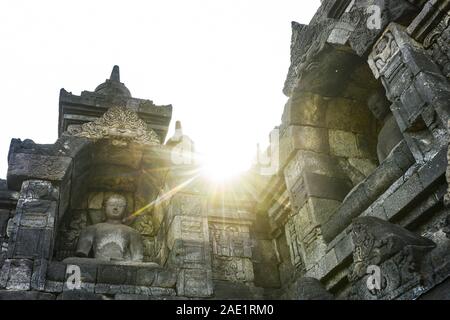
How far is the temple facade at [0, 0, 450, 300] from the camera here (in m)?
3.70

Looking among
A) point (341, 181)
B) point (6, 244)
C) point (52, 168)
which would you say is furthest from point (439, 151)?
point (6, 244)

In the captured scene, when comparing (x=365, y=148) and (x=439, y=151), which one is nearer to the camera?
(x=439, y=151)

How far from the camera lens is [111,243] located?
19.8ft

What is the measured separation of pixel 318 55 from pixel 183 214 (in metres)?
2.73

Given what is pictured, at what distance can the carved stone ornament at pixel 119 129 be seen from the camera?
6.35 m

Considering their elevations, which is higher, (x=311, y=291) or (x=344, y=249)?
(x=344, y=249)

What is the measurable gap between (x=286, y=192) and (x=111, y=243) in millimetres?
2518

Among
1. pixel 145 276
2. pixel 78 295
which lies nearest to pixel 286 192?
pixel 145 276

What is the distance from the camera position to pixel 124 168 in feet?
22.7

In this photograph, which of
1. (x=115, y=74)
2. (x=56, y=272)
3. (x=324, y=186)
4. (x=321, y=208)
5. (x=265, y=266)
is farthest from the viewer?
(x=115, y=74)

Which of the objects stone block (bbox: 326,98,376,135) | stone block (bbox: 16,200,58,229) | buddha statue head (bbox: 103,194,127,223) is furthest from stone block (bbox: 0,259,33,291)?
stone block (bbox: 326,98,376,135)

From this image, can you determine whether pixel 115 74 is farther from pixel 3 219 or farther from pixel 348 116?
pixel 348 116
